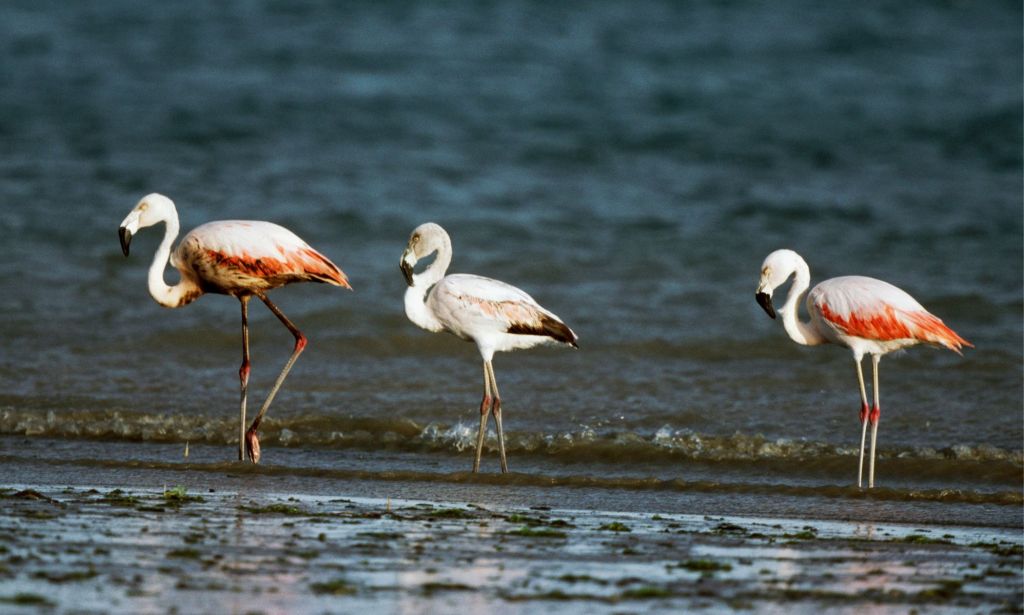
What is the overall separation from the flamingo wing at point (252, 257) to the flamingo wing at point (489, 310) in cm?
91

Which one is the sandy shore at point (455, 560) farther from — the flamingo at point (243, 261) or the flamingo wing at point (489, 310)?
the flamingo at point (243, 261)

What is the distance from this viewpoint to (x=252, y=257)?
9672 millimetres

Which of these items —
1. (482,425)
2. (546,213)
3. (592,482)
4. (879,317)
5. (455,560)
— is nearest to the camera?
(455,560)

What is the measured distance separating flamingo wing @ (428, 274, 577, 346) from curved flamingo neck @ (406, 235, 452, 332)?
0.10 meters

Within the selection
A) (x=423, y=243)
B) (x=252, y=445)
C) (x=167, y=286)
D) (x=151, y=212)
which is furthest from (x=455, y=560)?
(x=151, y=212)

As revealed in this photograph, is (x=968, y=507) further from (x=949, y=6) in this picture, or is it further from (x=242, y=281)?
(x=949, y=6)

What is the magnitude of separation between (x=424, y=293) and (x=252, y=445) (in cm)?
149

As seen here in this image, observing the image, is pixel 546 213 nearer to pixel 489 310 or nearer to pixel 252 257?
pixel 252 257

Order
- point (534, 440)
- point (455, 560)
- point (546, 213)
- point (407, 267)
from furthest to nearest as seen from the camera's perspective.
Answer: point (546, 213)
point (534, 440)
point (407, 267)
point (455, 560)

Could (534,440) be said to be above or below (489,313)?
below

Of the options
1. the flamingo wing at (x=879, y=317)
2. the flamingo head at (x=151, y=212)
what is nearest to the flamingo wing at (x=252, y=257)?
the flamingo head at (x=151, y=212)

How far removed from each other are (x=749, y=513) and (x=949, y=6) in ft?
70.4

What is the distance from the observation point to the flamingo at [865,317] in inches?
357

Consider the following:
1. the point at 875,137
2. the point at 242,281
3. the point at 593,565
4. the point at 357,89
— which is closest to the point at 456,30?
the point at 357,89
